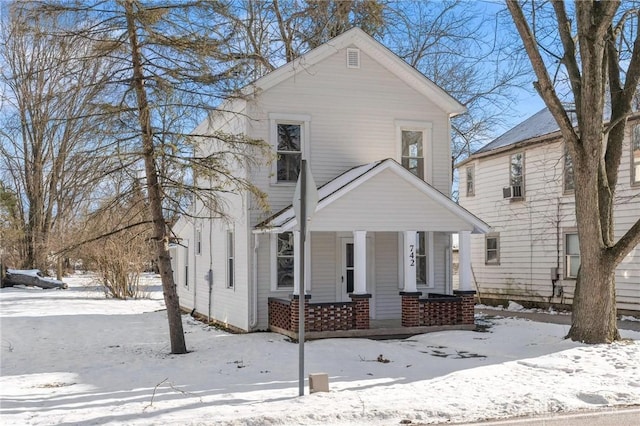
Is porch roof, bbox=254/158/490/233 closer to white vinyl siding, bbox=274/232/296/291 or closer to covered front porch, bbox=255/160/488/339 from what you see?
covered front porch, bbox=255/160/488/339

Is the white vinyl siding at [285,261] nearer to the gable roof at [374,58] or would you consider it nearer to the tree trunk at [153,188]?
the tree trunk at [153,188]

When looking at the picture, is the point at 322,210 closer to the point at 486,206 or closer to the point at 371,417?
the point at 371,417

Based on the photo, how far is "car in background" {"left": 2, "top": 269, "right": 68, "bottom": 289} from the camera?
3581cm

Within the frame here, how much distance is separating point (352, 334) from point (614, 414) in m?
6.96

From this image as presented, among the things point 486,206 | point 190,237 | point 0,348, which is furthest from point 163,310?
point 486,206

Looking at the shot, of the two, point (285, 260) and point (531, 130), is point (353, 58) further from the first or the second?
point (531, 130)

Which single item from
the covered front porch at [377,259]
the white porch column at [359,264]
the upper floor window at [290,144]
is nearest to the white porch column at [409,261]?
the covered front porch at [377,259]

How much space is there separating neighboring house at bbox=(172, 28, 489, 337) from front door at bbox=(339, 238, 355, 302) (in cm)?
3

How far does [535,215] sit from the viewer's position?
2203 cm

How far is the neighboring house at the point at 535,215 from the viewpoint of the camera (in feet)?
60.1

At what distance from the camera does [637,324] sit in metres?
16.7

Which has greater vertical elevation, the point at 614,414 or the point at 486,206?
the point at 486,206

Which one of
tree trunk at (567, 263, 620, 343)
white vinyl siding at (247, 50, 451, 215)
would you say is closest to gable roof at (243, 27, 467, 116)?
white vinyl siding at (247, 50, 451, 215)

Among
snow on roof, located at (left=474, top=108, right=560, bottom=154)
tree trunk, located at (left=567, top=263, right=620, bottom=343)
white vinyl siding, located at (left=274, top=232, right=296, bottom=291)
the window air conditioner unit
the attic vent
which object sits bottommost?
tree trunk, located at (left=567, top=263, right=620, bottom=343)
